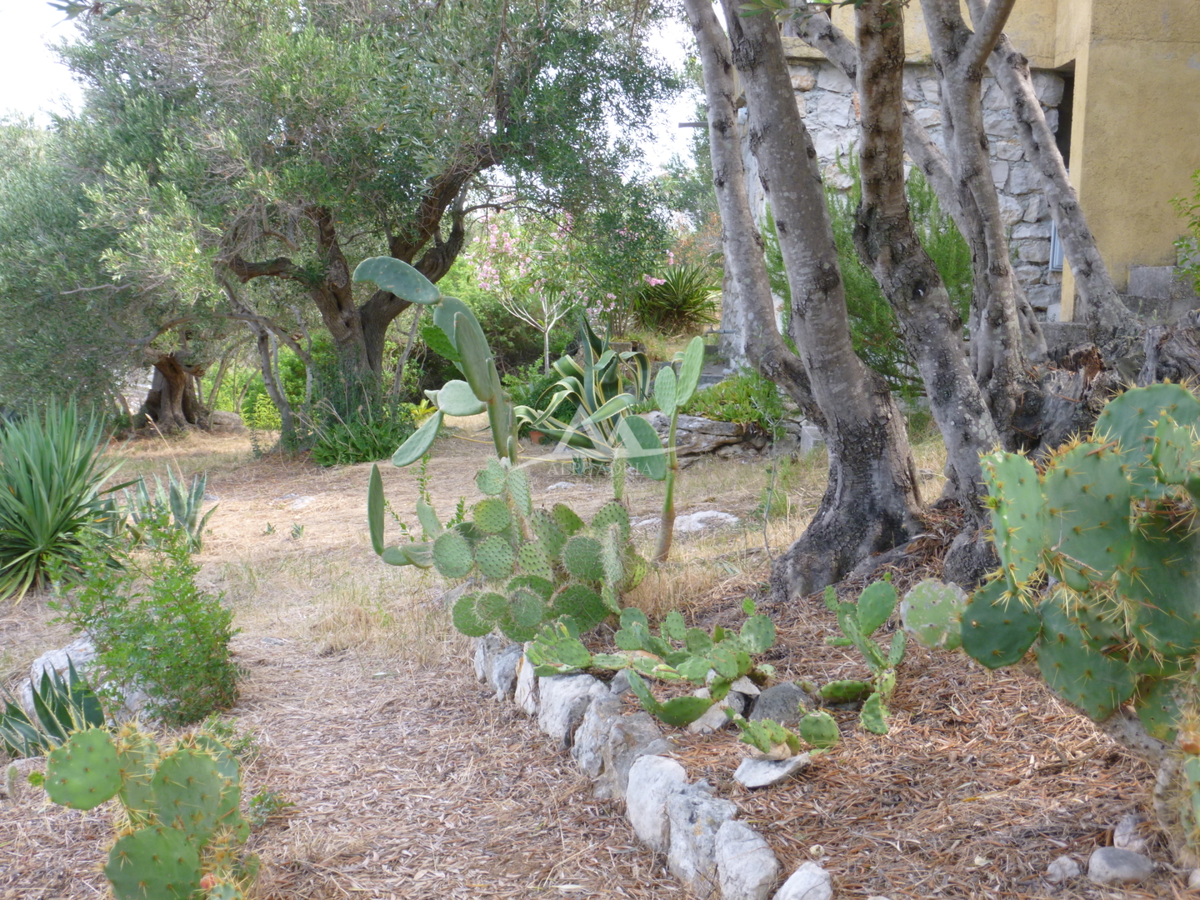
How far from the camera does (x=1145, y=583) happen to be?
4.37 ft

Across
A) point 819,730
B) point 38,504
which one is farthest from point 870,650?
point 38,504

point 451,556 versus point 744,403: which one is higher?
point 744,403

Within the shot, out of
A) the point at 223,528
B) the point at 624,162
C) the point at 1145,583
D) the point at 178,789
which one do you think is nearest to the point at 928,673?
the point at 1145,583

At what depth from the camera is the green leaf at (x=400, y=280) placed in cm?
281

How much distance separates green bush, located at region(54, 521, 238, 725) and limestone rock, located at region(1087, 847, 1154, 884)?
2.58 m

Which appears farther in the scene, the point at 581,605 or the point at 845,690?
the point at 581,605

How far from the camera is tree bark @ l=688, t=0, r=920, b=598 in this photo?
3.01 metres

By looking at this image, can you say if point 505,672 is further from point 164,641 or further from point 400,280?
point 400,280

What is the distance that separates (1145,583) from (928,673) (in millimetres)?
1089

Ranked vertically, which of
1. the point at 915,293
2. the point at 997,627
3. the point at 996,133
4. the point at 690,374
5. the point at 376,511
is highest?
the point at 996,133

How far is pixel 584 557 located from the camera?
2.94 meters

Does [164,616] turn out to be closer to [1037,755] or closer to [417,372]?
[1037,755]

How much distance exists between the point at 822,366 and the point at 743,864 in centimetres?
192

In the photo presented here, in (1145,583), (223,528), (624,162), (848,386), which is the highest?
(624,162)
